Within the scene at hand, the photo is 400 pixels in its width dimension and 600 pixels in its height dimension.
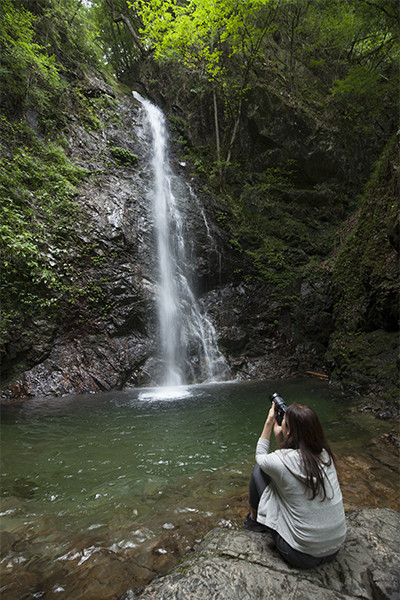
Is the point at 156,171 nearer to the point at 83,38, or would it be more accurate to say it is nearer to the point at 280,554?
the point at 83,38

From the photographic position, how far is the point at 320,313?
10.3 metres

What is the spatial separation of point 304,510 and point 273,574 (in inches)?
14.8

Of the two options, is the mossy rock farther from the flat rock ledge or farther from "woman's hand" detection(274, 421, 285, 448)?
the flat rock ledge

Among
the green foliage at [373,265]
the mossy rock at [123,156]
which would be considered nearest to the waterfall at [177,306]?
the mossy rock at [123,156]

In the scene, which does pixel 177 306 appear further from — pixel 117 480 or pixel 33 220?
pixel 117 480

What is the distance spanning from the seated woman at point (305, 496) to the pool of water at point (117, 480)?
944mm

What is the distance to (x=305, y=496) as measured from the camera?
5.42 ft

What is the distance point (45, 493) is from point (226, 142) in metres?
15.6

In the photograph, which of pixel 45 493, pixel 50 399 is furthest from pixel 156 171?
pixel 45 493

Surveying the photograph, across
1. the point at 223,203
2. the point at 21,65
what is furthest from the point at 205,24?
the point at 21,65

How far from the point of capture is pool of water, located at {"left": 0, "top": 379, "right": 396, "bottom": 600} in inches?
79.7

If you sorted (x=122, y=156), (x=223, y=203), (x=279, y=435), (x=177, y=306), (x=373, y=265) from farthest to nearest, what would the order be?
(x=223, y=203) → (x=122, y=156) → (x=177, y=306) → (x=373, y=265) → (x=279, y=435)

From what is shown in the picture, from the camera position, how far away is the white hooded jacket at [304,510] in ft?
5.33

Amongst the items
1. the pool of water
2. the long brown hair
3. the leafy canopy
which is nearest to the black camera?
the long brown hair
